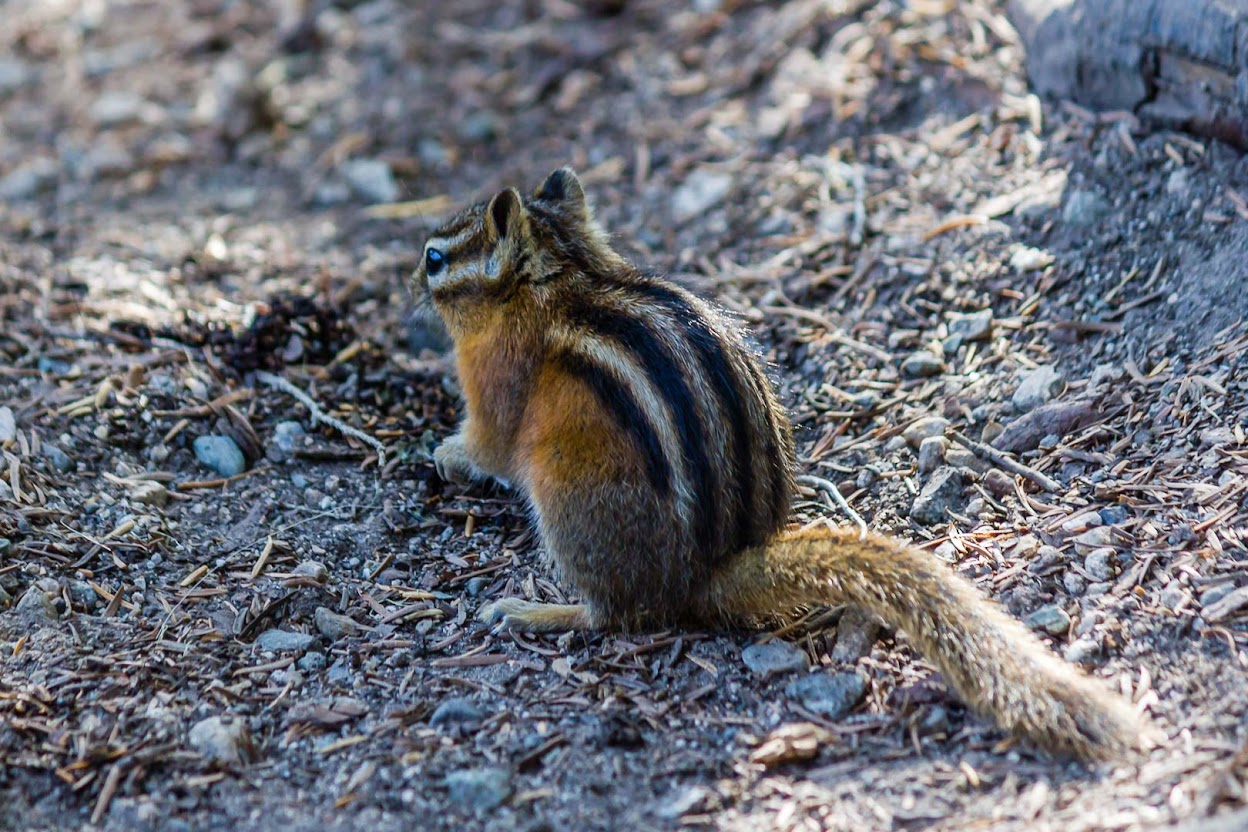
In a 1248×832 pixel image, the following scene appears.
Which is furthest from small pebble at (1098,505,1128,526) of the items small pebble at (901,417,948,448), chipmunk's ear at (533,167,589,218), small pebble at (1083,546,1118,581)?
chipmunk's ear at (533,167,589,218)

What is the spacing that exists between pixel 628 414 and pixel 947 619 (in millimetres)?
1183

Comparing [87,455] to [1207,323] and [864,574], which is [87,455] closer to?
[864,574]

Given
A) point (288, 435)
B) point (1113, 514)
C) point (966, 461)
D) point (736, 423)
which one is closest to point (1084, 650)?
point (1113, 514)

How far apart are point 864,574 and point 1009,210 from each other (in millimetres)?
2400

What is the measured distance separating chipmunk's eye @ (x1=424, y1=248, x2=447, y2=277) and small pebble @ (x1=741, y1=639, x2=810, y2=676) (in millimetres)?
2050

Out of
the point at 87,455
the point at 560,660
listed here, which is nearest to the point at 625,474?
the point at 560,660

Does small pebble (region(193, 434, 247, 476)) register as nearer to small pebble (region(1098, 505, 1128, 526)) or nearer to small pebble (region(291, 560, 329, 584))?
small pebble (region(291, 560, 329, 584))

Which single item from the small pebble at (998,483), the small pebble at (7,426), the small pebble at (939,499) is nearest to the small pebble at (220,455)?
the small pebble at (7,426)

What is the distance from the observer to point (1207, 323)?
14.4 ft

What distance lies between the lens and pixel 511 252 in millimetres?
4680

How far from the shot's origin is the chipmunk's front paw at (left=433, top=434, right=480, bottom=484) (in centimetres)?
482

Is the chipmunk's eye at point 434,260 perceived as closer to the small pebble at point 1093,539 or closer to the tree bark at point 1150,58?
the small pebble at point 1093,539

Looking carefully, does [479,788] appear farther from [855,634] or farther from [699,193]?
[699,193]

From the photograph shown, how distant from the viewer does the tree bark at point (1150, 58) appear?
479cm
